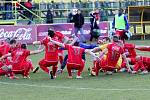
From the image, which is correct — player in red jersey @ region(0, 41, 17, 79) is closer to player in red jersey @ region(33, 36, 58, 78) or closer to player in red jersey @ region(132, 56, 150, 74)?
player in red jersey @ region(33, 36, 58, 78)

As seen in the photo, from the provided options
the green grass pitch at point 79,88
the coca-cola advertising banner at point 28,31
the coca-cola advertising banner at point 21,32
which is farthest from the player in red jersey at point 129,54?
the coca-cola advertising banner at point 21,32

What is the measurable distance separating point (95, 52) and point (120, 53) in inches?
33.2

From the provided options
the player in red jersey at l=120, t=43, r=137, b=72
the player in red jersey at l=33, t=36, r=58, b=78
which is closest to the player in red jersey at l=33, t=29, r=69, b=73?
the player in red jersey at l=33, t=36, r=58, b=78

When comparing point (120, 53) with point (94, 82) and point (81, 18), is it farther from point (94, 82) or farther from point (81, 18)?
point (81, 18)

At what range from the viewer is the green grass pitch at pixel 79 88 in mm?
12227

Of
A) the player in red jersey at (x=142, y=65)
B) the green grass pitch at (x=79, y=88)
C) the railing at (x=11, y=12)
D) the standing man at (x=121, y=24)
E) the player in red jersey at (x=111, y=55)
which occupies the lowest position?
the green grass pitch at (x=79, y=88)

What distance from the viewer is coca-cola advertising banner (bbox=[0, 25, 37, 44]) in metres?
30.5

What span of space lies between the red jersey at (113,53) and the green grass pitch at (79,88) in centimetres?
43

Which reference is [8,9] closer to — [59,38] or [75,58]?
[59,38]

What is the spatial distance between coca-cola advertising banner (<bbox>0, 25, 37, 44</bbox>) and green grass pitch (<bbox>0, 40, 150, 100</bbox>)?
1382cm

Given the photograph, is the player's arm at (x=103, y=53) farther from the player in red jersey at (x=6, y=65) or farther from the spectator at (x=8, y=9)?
the spectator at (x=8, y=9)

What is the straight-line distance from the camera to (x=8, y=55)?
16.2 meters

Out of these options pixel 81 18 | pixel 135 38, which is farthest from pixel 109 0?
pixel 81 18

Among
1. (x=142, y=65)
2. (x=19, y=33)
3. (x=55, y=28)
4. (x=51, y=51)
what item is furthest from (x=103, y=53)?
(x=55, y=28)
